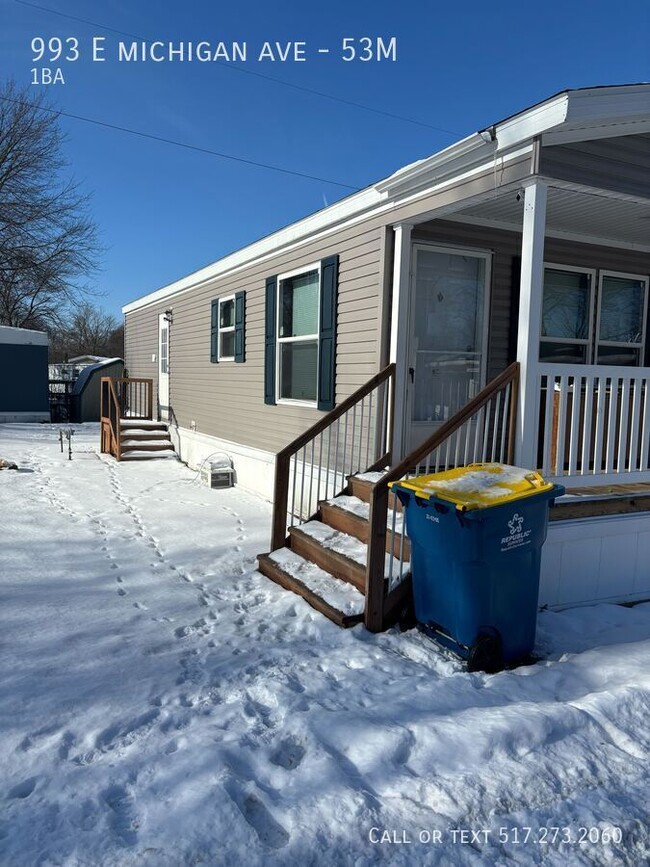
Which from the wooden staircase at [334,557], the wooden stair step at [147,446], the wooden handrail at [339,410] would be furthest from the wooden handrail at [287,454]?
the wooden stair step at [147,446]

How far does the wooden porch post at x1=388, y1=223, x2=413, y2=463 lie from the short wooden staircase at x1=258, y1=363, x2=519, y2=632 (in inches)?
2.5

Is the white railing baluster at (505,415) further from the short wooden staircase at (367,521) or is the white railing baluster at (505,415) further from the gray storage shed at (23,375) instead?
the gray storage shed at (23,375)

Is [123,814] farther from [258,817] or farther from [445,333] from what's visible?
[445,333]

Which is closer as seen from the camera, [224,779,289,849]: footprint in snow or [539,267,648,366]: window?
[224,779,289,849]: footprint in snow

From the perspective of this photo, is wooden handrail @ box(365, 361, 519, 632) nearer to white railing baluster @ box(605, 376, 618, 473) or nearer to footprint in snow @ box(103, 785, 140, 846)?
white railing baluster @ box(605, 376, 618, 473)

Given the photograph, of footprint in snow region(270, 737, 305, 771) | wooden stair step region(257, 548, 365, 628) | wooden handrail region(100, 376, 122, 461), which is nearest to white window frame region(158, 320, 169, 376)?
wooden handrail region(100, 376, 122, 461)

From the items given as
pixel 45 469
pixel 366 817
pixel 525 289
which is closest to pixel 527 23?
pixel 525 289

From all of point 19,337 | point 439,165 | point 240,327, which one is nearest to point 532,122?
point 439,165

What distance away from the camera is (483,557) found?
288cm

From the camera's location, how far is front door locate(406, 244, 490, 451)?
5258mm

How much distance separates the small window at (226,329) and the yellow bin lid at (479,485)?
5.56m

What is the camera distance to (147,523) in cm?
581

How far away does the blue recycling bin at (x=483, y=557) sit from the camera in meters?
2.89

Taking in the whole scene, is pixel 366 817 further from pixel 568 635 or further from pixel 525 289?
pixel 525 289
